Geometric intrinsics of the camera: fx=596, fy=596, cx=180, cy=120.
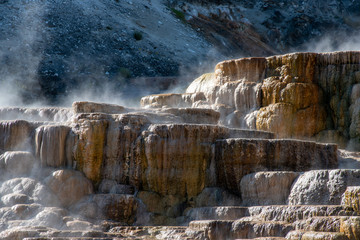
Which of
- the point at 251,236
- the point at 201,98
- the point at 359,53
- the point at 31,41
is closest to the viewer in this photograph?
the point at 251,236

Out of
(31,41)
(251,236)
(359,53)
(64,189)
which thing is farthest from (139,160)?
(31,41)

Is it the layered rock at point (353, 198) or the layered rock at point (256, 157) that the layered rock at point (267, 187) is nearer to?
the layered rock at point (256, 157)

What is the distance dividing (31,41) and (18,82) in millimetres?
3810

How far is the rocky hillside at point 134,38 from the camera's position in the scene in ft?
92.5

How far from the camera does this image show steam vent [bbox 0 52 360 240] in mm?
10227

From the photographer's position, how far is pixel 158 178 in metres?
13.1

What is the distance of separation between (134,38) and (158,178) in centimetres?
2184

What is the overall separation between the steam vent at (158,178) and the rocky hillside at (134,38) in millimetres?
12074

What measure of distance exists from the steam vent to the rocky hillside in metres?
12.1

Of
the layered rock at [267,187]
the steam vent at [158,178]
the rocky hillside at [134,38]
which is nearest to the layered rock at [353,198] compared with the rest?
the steam vent at [158,178]

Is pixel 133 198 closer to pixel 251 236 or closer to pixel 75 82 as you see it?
pixel 251 236

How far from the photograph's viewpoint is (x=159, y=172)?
13.1 meters

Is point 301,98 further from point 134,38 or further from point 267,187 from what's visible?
point 134,38

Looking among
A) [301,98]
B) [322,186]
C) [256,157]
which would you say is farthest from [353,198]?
[301,98]
